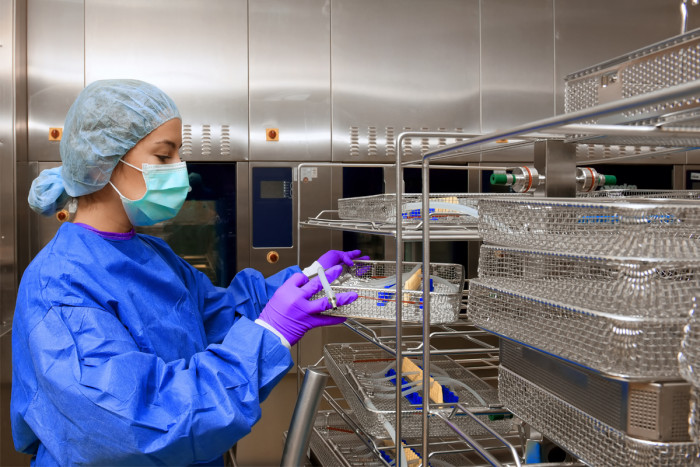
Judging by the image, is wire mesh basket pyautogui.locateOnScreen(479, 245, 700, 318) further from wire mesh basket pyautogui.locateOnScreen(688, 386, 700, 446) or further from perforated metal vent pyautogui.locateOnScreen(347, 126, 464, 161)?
perforated metal vent pyautogui.locateOnScreen(347, 126, 464, 161)

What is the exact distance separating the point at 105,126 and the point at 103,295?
397mm

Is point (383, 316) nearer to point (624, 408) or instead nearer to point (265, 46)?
point (624, 408)

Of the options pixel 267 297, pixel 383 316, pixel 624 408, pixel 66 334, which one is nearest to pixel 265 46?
pixel 267 297

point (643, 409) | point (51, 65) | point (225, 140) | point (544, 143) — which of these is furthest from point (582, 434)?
point (51, 65)

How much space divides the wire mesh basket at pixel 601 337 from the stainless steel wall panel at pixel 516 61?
2407 millimetres

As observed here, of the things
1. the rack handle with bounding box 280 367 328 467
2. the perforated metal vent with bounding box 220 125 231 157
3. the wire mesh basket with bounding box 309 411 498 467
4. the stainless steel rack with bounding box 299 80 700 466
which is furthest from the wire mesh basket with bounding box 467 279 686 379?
the perforated metal vent with bounding box 220 125 231 157

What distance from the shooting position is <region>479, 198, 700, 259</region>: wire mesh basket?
76cm

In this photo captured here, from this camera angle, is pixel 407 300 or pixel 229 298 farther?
pixel 229 298

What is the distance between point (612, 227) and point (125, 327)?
0.97m

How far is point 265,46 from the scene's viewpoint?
295cm

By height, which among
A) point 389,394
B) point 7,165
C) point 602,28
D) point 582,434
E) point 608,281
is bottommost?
point 389,394

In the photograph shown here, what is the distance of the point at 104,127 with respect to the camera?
1.31m

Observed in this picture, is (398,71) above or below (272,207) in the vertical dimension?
above

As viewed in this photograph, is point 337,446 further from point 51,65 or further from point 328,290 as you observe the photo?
point 51,65
